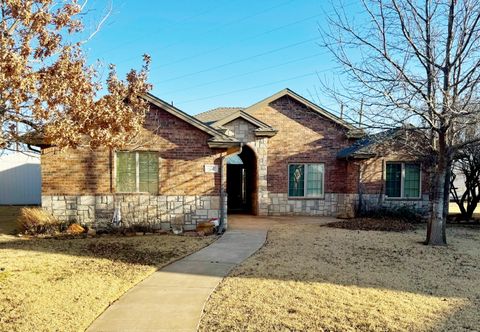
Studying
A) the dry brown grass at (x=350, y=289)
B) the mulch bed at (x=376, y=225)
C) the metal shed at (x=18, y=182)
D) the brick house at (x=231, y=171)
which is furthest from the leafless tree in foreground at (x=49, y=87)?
the metal shed at (x=18, y=182)

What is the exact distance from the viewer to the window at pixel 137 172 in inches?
479

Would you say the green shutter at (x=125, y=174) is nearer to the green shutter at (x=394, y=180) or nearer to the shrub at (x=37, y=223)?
the shrub at (x=37, y=223)

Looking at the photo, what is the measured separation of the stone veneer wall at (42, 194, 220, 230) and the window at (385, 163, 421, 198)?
364 inches

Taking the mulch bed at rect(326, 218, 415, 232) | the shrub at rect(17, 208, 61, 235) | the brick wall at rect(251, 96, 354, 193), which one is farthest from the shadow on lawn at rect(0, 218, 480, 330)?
the brick wall at rect(251, 96, 354, 193)

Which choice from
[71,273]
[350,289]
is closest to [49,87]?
[71,273]

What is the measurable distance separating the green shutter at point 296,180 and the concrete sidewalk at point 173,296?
8.54 metres

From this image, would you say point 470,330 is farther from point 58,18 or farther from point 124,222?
point 124,222

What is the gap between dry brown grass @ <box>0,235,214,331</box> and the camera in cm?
465

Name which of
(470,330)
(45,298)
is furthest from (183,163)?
(470,330)

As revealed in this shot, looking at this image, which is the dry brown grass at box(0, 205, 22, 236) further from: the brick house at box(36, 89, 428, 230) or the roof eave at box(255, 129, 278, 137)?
the roof eave at box(255, 129, 278, 137)

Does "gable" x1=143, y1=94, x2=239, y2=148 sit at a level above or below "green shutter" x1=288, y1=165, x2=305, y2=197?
above

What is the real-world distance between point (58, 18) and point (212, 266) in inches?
225

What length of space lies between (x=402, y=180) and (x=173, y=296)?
14396 millimetres

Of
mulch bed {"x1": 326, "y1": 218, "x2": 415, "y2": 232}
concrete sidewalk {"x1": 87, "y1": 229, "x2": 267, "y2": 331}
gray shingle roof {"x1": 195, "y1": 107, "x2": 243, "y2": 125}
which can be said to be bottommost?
mulch bed {"x1": 326, "y1": 218, "x2": 415, "y2": 232}
